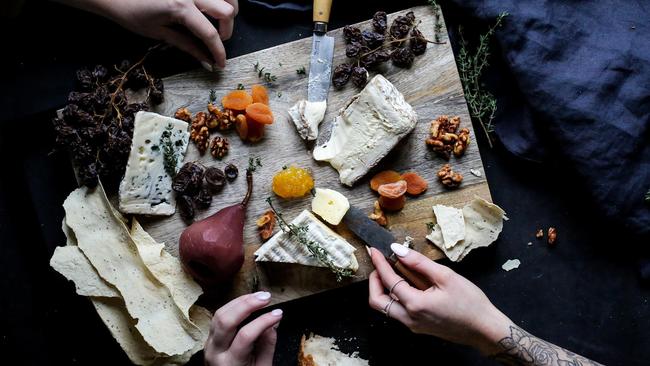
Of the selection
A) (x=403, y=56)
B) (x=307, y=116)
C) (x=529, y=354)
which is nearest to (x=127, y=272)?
(x=307, y=116)

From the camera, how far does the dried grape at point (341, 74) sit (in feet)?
8.95

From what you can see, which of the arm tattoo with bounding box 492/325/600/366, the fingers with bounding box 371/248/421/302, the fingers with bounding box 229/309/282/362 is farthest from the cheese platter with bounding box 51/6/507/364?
the arm tattoo with bounding box 492/325/600/366

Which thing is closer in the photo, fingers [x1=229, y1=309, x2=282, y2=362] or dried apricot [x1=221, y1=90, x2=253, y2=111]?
fingers [x1=229, y1=309, x2=282, y2=362]

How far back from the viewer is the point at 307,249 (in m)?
2.63

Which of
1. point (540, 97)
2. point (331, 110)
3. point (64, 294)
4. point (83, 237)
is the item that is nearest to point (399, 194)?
point (331, 110)

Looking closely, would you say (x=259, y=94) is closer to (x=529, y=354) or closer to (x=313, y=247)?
(x=313, y=247)

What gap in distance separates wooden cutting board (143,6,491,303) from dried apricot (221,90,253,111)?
7 centimetres

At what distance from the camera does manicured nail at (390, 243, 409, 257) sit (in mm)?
2475

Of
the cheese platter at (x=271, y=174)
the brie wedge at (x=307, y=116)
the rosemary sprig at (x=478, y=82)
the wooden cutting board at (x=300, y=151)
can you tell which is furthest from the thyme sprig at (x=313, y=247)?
the rosemary sprig at (x=478, y=82)

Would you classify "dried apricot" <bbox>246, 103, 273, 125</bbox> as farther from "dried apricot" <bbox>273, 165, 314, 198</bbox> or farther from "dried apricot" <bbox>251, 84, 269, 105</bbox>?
"dried apricot" <bbox>273, 165, 314, 198</bbox>

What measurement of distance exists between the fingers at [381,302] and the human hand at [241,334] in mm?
361

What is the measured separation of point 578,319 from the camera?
9.43 feet

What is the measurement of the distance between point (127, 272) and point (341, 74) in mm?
1174

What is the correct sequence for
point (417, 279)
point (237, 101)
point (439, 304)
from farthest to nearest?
point (237, 101) < point (417, 279) < point (439, 304)
